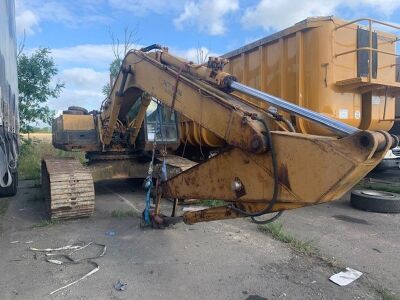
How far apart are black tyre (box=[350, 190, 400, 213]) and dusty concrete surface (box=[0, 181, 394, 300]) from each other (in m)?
1.06

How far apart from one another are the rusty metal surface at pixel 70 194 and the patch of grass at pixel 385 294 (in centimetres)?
410

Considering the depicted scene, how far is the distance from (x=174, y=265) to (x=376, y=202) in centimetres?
411

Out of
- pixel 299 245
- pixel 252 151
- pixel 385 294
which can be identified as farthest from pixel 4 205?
pixel 385 294

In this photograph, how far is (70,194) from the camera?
5918 millimetres

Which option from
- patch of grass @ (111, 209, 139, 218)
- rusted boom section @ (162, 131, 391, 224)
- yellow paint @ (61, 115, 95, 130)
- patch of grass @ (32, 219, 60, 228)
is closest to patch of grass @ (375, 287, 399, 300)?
rusted boom section @ (162, 131, 391, 224)

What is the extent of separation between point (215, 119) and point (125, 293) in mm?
1743

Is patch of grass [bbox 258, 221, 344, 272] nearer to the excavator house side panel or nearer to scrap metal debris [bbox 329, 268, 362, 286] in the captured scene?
scrap metal debris [bbox 329, 268, 362, 286]

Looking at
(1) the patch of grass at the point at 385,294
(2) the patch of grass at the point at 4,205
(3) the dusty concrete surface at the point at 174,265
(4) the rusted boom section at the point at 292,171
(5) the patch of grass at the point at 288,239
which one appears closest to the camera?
(4) the rusted boom section at the point at 292,171

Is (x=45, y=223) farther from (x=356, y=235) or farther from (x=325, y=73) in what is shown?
(x=325, y=73)

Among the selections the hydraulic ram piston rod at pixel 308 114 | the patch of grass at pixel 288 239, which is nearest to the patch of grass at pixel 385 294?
the patch of grass at pixel 288 239

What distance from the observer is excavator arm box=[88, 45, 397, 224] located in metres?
2.58

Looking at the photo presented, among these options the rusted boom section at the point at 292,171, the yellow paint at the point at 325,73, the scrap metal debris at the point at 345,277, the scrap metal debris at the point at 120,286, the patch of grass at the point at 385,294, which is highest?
the yellow paint at the point at 325,73

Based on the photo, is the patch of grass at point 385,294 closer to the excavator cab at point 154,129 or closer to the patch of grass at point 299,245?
the patch of grass at point 299,245

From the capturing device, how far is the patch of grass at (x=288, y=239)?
465cm
